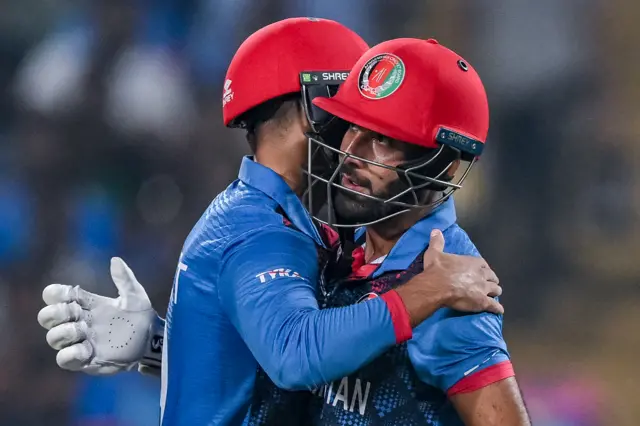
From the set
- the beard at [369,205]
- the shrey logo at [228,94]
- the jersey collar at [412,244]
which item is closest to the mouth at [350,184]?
the beard at [369,205]

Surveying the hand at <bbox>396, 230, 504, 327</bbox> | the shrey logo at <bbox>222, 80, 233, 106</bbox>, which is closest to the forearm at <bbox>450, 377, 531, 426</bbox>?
the hand at <bbox>396, 230, 504, 327</bbox>

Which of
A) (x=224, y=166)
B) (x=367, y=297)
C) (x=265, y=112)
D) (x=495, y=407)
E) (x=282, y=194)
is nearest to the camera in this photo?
(x=495, y=407)

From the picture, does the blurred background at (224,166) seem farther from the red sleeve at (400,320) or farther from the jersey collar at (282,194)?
the red sleeve at (400,320)

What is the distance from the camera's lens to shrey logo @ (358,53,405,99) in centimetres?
161

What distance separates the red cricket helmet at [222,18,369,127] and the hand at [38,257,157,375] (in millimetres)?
503

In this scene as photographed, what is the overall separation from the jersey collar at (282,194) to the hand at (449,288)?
0.31 meters

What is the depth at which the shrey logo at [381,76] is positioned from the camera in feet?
5.30

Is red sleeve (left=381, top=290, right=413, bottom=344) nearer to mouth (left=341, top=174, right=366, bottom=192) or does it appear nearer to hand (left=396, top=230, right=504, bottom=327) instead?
hand (left=396, top=230, right=504, bottom=327)

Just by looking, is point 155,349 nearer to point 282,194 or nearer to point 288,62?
point 282,194

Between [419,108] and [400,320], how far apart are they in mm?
405


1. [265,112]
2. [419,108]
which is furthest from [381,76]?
[265,112]

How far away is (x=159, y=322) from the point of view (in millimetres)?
2115

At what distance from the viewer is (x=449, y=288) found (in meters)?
1.42

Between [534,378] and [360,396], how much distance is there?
1721mm
